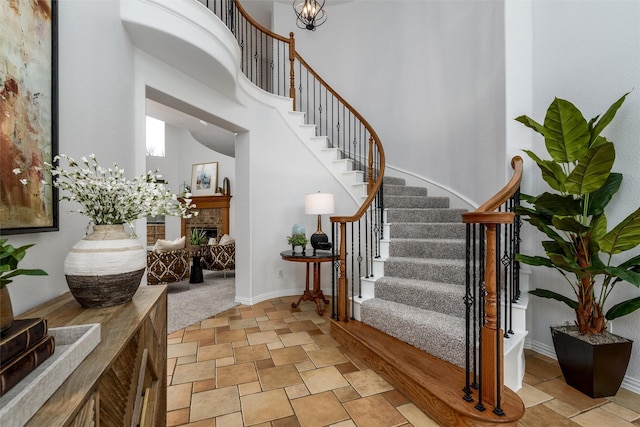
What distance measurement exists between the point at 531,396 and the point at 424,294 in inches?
36.6

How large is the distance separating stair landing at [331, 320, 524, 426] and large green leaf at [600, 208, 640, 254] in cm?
112

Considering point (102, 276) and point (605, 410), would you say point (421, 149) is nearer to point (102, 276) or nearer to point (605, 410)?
point (605, 410)

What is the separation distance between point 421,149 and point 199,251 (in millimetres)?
4097

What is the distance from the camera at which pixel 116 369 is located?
0.88m

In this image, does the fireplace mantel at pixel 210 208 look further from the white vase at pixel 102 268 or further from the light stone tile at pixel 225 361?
the white vase at pixel 102 268

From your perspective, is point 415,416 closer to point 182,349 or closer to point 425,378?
point 425,378

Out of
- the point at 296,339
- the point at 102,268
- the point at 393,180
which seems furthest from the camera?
the point at 393,180

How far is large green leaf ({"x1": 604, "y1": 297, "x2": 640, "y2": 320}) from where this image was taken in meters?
1.84

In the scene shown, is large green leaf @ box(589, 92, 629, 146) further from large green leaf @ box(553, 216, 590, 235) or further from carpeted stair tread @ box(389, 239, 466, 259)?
carpeted stair tread @ box(389, 239, 466, 259)

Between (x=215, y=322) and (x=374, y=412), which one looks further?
(x=215, y=322)

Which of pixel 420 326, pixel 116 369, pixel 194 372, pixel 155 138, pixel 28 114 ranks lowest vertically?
pixel 194 372

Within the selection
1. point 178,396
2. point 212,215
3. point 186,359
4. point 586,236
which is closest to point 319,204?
point 186,359

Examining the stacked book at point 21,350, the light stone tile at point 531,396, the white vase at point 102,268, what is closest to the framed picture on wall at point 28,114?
the white vase at point 102,268

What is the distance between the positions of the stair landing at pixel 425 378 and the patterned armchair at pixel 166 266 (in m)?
2.96
